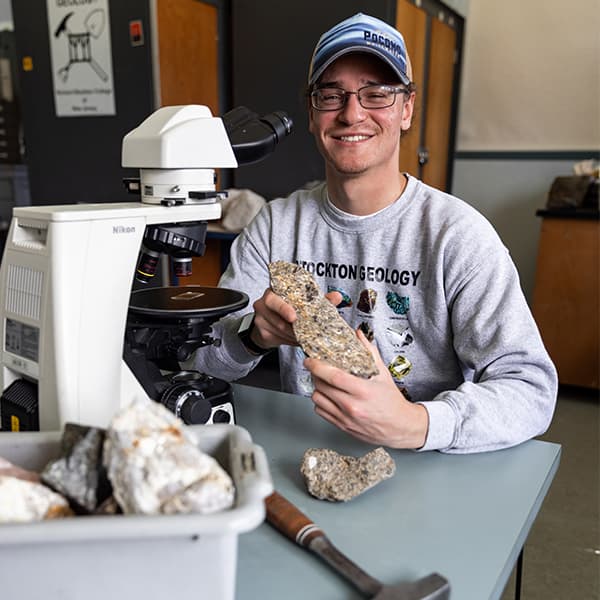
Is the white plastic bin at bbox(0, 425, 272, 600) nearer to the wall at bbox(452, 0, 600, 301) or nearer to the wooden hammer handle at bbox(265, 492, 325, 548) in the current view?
the wooden hammer handle at bbox(265, 492, 325, 548)

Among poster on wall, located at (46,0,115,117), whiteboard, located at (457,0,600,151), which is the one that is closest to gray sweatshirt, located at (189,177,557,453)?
poster on wall, located at (46,0,115,117)

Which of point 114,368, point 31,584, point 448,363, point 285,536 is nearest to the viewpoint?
point 31,584

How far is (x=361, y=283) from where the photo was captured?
1.24 metres

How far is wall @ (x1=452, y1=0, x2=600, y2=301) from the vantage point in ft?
12.2

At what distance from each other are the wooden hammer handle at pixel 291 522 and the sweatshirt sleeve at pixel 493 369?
268 mm

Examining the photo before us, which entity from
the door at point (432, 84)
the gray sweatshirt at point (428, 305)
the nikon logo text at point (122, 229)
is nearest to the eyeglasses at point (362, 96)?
the gray sweatshirt at point (428, 305)

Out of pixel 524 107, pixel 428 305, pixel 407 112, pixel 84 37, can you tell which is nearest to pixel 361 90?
pixel 407 112

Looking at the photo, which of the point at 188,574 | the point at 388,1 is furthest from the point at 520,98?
the point at 188,574

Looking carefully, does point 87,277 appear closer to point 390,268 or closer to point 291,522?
point 291,522

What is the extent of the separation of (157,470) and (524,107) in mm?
4148

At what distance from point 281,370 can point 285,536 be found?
0.71 meters

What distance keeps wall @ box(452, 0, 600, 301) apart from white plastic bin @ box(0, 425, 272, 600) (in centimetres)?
372

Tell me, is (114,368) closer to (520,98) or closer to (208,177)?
(208,177)

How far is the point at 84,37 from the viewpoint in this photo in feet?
10.3
